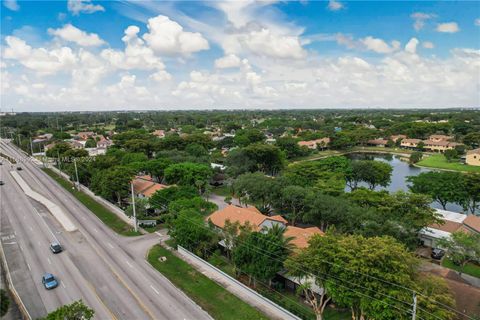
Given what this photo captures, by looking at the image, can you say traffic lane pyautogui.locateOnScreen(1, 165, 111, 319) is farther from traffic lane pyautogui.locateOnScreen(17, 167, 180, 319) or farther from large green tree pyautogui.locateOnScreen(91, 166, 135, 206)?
large green tree pyautogui.locateOnScreen(91, 166, 135, 206)

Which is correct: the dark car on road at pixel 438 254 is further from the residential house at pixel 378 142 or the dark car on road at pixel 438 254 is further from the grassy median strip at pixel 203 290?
the residential house at pixel 378 142

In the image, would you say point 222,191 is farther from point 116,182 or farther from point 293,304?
point 293,304

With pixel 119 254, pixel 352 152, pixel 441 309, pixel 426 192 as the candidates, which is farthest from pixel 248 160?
pixel 352 152

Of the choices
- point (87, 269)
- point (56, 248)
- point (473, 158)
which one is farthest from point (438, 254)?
point (473, 158)

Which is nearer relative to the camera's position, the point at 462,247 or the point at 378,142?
the point at 462,247

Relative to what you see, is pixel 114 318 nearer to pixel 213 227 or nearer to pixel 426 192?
pixel 213 227

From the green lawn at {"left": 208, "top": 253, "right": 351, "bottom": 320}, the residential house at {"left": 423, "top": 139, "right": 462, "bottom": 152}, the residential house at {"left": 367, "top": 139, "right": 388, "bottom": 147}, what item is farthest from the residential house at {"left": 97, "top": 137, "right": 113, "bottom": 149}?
the residential house at {"left": 423, "top": 139, "right": 462, "bottom": 152}
